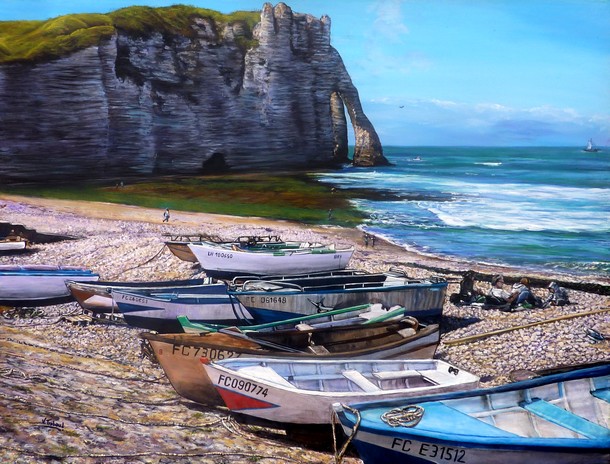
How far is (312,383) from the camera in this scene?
562 centimetres

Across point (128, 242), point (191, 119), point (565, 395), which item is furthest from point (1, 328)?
point (565, 395)

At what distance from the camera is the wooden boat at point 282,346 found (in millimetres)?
5848

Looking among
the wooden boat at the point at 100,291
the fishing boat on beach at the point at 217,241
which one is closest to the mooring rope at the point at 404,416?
the wooden boat at the point at 100,291

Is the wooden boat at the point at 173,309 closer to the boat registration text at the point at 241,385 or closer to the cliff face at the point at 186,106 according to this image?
the boat registration text at the point at 241,385

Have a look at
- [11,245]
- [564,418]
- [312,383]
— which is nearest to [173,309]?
[312,383]

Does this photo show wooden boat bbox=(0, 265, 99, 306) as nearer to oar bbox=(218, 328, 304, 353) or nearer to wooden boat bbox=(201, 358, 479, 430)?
oar bbox=(218, 328, 304, 353)

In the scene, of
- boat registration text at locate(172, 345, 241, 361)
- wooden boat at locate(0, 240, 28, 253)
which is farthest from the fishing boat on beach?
boat registration text at locate(172, 345, 241, 361)

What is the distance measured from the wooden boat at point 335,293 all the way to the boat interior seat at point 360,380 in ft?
6.41

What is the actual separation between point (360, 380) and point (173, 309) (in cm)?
274

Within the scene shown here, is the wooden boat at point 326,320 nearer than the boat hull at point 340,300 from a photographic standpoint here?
Yes

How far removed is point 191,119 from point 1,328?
430 centimetres

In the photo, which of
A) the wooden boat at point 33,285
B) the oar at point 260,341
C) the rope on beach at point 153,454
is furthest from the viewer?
the wooden boat at point 33,285

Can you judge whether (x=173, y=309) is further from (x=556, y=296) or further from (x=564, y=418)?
(x=556, y=296)

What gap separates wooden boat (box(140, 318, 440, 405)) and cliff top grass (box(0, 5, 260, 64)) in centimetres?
452
